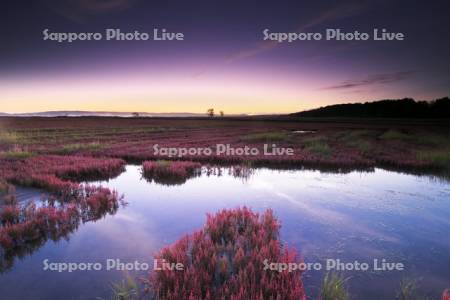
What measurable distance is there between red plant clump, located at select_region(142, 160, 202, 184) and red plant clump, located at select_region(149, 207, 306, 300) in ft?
Result: 21.5

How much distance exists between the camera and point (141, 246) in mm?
6344

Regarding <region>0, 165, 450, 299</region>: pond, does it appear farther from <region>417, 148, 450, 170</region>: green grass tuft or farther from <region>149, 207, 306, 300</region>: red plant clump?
<region>417, 148, 450, 170</region>: green grass tuft

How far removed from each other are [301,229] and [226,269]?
3.23 metres

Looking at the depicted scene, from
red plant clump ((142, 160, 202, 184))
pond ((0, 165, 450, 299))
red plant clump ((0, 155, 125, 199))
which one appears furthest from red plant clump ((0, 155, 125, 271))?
red plant clump ((142, 160, 202, 184))

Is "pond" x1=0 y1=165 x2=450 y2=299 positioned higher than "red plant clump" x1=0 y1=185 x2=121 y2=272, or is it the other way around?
"red plant clump" x1=0 y1=185 x2=121 y2=272

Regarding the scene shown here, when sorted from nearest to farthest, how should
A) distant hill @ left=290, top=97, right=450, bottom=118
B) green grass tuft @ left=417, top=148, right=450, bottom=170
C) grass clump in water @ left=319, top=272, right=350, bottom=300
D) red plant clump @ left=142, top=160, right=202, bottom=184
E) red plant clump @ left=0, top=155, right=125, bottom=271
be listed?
grass clump in water @ left=319, top=272, right=350, bottom=300
red plant clump @ left=0, top=155, right=125, bottom=271
red plant clump @ left=142, top=160, right=202, bottom=184
green grass tuft @ left=417, top=148, right=450, bottom=170
distant hill @ left=290, top=97, right=450, bottom=118

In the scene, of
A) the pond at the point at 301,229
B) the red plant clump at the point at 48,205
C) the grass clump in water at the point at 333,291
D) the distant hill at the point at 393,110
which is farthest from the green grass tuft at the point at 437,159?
the distant hill at the point at 393,110

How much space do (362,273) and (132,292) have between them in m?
4.09

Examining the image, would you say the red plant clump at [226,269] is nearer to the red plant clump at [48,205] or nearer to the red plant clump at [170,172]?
the red plant clump at [48,205]

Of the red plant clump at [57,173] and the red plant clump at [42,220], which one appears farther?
the red plant clump at [57,173]

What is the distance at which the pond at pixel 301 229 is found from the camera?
4.94m

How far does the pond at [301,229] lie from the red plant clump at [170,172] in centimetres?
68

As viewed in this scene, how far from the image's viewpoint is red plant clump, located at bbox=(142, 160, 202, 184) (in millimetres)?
13344

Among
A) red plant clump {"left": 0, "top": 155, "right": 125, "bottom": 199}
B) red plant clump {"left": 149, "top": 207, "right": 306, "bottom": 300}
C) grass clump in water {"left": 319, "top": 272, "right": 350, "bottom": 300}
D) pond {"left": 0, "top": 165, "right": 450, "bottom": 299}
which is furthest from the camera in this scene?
red plant clump {"left": 0, "top": 155, "right": 125, "bottom": 199}
